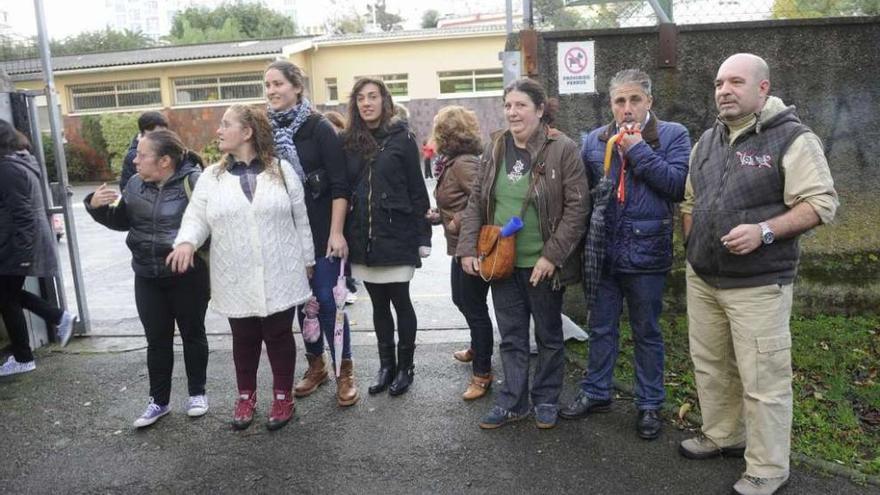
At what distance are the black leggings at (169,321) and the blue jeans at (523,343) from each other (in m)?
1.80

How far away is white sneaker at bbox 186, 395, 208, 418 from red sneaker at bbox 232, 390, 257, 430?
25 centimetres

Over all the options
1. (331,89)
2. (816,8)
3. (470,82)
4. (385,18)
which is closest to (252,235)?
(816,8)

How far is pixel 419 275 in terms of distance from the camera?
817 cm

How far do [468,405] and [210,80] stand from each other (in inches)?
989

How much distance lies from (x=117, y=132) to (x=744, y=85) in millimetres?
26894

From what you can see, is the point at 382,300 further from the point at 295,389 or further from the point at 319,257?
the point at 295,389

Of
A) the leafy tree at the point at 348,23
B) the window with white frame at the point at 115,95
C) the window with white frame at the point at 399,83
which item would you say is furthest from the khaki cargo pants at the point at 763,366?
the leafy tree at the point at 348,23

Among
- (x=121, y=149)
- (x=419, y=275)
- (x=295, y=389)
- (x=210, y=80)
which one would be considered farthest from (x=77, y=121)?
(x=295, y=389)

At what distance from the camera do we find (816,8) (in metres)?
5.41

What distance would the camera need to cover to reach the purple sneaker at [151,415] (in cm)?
421

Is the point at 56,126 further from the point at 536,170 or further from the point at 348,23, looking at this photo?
the point at 348,23

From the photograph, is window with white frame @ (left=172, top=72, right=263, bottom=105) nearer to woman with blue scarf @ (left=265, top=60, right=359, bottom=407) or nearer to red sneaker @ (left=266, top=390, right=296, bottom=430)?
woman with blue scarf @ (left=265, top=60, right=359, bottom=407)

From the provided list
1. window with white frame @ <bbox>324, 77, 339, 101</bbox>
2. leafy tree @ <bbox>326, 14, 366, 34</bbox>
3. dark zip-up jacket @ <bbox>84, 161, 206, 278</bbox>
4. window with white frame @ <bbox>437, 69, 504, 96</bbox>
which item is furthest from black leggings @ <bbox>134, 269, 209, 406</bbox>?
leafy tree @ <bbox>326, 14, 366, 34</bbox>

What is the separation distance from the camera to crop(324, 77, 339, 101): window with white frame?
27.4 meters
